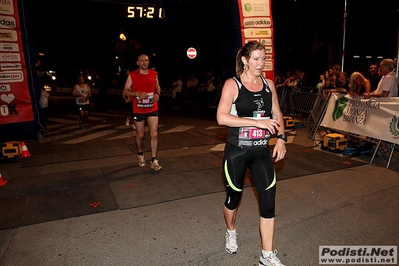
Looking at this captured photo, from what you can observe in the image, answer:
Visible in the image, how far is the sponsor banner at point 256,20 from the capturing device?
10227 mm

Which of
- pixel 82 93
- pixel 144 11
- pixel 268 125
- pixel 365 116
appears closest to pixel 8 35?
pixel 82 93

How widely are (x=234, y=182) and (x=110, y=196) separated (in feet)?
8.84

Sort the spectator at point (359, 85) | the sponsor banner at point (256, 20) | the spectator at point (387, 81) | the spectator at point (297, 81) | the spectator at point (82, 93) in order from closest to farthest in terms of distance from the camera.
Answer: the spectator at point (387, 81) < the spectator at point (359, 85) < the sponsor banner at point (256, 20) < the spectator at point (82, 93) < the spectator at point (297, 81)

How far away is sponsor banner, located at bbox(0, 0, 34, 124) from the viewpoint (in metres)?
8.97

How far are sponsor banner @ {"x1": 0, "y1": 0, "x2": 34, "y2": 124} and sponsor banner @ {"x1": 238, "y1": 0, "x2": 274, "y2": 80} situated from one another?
6.77m

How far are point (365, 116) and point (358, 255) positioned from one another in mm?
4595

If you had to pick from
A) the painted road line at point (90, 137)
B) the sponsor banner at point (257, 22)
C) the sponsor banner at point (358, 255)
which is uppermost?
the sponsor banner at point (257, 22)

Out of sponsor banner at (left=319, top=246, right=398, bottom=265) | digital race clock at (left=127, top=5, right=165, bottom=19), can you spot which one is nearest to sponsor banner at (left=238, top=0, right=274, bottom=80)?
digital race clock at (left=127, top=5, right=165, bottom=19)

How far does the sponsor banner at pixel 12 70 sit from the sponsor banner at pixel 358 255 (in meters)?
9.15

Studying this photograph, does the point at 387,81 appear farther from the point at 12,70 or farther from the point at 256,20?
the point at 12,70

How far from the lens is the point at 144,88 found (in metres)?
6.32

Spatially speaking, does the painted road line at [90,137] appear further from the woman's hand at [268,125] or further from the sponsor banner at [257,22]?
the woman's hand at [268,125]

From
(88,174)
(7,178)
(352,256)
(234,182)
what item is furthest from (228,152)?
(7,178)

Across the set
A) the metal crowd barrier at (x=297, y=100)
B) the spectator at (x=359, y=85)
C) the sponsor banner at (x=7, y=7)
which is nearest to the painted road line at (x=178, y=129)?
the metal crowd barrier at (x=297, y=100)
